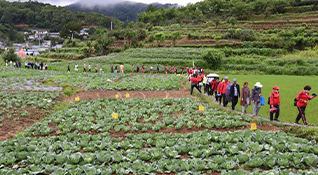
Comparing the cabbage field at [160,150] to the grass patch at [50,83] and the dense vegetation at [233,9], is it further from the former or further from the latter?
the dense vegetation at [233,9]

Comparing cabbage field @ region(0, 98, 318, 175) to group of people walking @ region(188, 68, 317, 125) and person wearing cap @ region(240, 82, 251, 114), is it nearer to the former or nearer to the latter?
group of people walking @ region(188, 68, 317, 125)

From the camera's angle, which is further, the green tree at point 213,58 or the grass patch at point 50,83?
the green tree at point 213,58

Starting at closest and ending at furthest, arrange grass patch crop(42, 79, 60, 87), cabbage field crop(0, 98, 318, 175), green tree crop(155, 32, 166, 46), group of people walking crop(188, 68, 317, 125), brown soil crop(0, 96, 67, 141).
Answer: cabbage field crop(0, 98, 318, 175) → group of people walking crop(188, 68, 317, 125) → brown soil crop(0, 96, 67, 141) → grass patch crop(42, 79, 60, 87) → green tree crop(155, 32, 166, 46)

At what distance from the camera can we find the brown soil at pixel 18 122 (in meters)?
9.85

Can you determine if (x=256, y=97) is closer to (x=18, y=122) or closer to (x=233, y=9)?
(x=18, y=122)

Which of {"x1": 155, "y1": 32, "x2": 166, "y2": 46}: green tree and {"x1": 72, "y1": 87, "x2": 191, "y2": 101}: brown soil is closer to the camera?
{"x1": 72, "y1": 87, "x2": 191, "y2": 101}: brown soil

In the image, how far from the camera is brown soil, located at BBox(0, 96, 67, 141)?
32.3ft

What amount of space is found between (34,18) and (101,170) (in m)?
170

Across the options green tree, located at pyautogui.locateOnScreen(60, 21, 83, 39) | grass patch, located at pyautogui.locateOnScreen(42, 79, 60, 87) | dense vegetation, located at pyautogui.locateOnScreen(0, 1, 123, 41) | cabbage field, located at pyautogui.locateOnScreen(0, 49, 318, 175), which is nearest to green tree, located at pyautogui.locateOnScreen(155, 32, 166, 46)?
grass patch, located at pyautogui.locateOnScreen(42, 79, 60, 87)

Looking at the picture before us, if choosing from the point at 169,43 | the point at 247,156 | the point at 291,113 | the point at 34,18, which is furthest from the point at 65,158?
the point at 34,18

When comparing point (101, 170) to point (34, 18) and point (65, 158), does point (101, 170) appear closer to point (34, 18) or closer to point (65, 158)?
point (65, 158)

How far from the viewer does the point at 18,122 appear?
36.8 ft

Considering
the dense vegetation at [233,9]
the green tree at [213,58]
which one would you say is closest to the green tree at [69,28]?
the dense vegetation at [233,9]

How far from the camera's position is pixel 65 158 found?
21.2 ft
